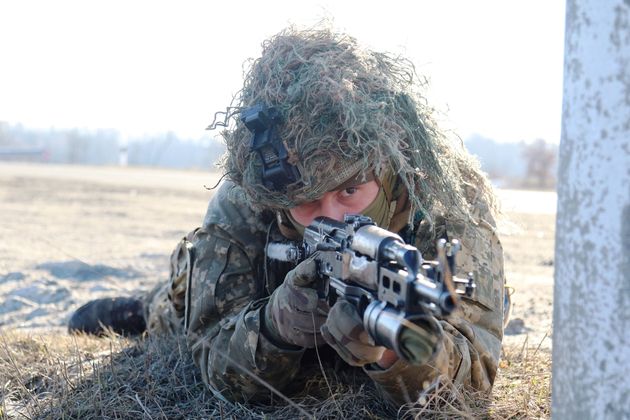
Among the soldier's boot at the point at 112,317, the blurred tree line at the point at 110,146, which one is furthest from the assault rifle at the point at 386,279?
the blurred tree line at the point at 110,146

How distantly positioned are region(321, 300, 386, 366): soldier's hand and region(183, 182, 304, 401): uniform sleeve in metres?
0.62

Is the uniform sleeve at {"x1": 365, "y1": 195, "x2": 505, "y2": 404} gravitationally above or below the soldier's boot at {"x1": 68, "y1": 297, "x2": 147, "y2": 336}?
above

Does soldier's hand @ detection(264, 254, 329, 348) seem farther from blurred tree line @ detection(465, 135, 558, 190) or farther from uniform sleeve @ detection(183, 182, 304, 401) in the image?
blurred tree line @ detection(465, 135, 558, 190)

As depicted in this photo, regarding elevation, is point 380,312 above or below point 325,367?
above

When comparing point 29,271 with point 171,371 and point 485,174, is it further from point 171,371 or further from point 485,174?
point 485,174

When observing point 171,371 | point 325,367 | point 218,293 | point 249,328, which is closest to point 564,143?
point 249,328

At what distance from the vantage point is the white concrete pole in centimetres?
131

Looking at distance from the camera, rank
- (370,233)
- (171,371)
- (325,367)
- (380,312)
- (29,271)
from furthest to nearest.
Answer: (29,271) → (171,371) → (325,367) → (370,233) → (380,312)

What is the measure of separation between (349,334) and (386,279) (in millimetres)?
255

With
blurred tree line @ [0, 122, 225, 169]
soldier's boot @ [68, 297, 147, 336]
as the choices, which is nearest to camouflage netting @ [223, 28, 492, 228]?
soldier's boot @ [68, 297, 147, 336]

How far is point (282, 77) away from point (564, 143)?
1.45m

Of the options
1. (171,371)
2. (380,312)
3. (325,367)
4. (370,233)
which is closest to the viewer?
(380,312)

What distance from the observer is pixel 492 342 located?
2654 millimetres

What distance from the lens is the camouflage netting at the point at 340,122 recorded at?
254 centimetres
